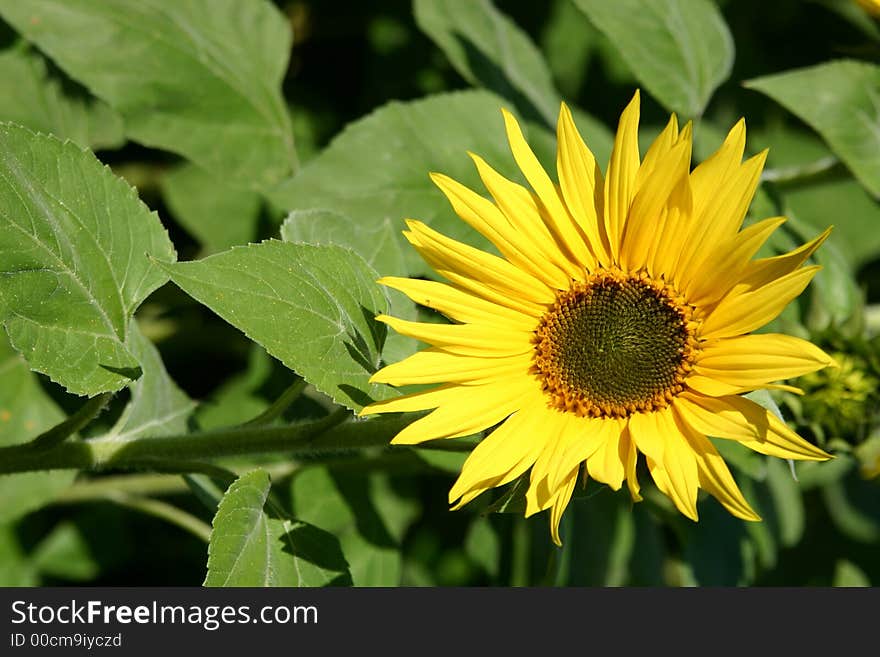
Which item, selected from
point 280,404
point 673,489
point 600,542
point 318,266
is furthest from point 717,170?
point 600,542

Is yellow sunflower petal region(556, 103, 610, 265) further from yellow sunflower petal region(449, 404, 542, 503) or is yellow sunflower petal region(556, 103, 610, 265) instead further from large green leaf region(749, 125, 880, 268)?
large green leaf region(749, 125, 880, 268)

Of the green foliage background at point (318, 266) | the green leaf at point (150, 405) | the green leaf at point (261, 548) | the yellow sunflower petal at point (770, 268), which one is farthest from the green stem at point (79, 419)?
the yellow sunflower petal at point (770, 268)

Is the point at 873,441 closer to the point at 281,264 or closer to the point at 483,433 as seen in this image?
the point at 483,433

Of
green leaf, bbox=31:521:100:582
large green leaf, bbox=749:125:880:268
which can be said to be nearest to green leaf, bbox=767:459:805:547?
large green leaf, bbox=749:125:880:268

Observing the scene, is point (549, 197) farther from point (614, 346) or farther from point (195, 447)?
point (195, 447)

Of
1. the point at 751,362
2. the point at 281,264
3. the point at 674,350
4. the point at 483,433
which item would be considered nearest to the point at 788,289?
the point at 751,362

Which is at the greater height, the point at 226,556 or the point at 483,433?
the point at 483,433

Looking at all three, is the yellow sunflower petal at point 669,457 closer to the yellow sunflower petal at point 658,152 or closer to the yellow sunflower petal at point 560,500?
the yellow sunflower petal at point 560,500
